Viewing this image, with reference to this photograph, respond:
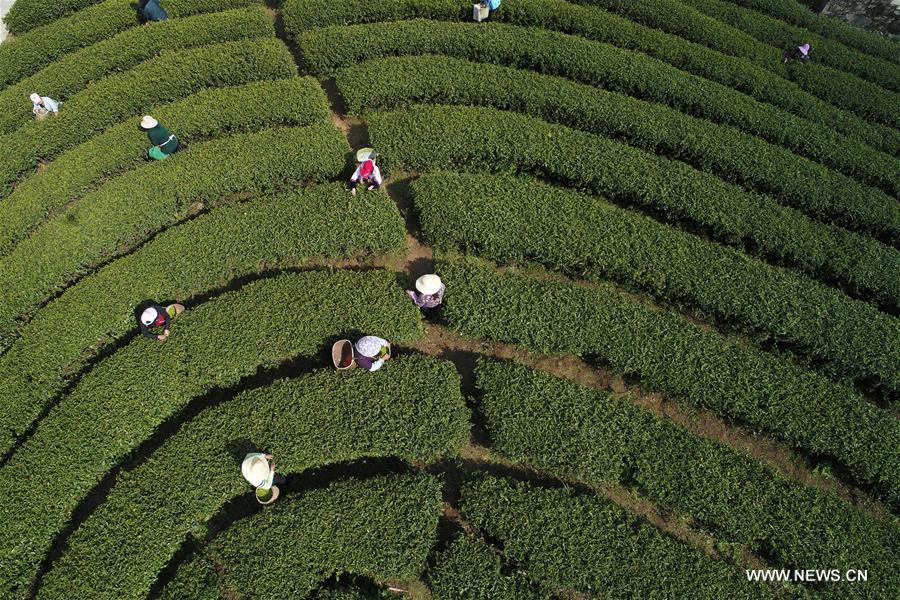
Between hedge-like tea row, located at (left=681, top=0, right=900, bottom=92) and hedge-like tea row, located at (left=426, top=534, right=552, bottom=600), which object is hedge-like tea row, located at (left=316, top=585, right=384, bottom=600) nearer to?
hedge-like tea row, located at (left=426, top=534, right=552, bottom=600)

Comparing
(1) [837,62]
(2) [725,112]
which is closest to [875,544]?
(2) [725,112]

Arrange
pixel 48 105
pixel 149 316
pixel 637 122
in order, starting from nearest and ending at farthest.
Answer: pixel 149 316 < pixel 637 122 < pixel 48 105

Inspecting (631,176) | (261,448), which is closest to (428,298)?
(261,448)

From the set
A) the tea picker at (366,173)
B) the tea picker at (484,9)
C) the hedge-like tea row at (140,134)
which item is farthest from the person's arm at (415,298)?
the tea picker at (484,9)

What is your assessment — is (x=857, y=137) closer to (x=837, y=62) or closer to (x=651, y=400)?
(x=837, y=62)

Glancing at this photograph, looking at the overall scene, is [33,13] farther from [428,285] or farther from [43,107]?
[428,285]

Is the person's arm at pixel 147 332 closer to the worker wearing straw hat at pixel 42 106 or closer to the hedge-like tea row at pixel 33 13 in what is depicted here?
the worker wearing straw hat at pixel 42 106
